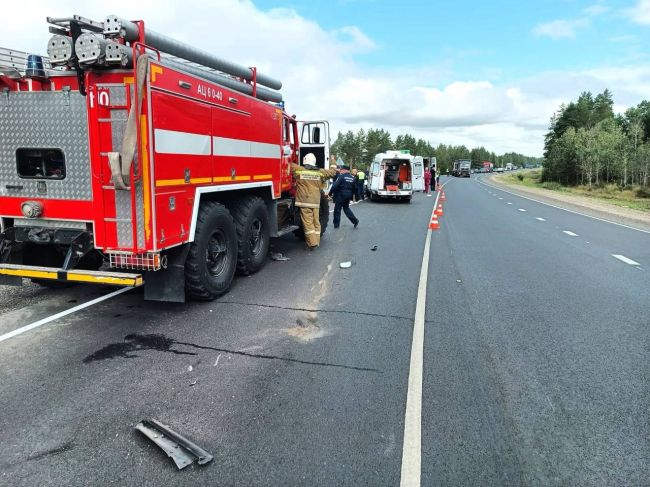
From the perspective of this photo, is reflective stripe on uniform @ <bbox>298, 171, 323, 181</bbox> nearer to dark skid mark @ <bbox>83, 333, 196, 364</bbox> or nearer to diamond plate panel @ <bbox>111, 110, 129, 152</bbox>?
diamond plate panel @ <bbox>111, 110, 129, 152</bbox>

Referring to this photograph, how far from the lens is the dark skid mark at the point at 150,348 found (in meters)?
4.32

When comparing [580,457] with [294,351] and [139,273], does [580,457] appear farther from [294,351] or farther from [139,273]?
[139,273]

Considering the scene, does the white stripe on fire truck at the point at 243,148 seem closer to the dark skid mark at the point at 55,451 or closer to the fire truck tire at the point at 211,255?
the fire truck tire at the point at 211,255

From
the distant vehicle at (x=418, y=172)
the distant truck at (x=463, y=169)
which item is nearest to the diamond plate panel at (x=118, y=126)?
the distant vehicle at (x=418, y=172)

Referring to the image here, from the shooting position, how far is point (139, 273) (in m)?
5.33

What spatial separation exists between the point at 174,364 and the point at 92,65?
9.47 ft

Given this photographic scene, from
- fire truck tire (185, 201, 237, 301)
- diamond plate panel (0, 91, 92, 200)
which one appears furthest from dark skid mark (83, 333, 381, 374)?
diamond plate panel (0, 91, 92, 200)

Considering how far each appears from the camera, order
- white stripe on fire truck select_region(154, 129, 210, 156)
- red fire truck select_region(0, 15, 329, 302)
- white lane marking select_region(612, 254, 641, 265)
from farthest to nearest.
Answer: white lane marking select_region(612, 254, 641, 265)
white stripe on fire truck select_region(154, 129, 210, 156)
red fire truck select_region(0, 15, 329, 302)

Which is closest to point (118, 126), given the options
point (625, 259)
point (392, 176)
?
point (625, 259)

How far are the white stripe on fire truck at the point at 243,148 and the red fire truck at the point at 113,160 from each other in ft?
0.10

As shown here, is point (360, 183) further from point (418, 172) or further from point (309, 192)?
point (309, 192)

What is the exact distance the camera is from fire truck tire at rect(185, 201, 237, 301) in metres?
5.78

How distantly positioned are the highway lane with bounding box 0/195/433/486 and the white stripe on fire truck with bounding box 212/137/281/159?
6.21ft

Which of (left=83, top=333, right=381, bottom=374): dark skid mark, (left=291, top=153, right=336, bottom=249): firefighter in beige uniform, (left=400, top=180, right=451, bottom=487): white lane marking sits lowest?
(left=400, top=180, right=451, bottom=487): white lane marking
